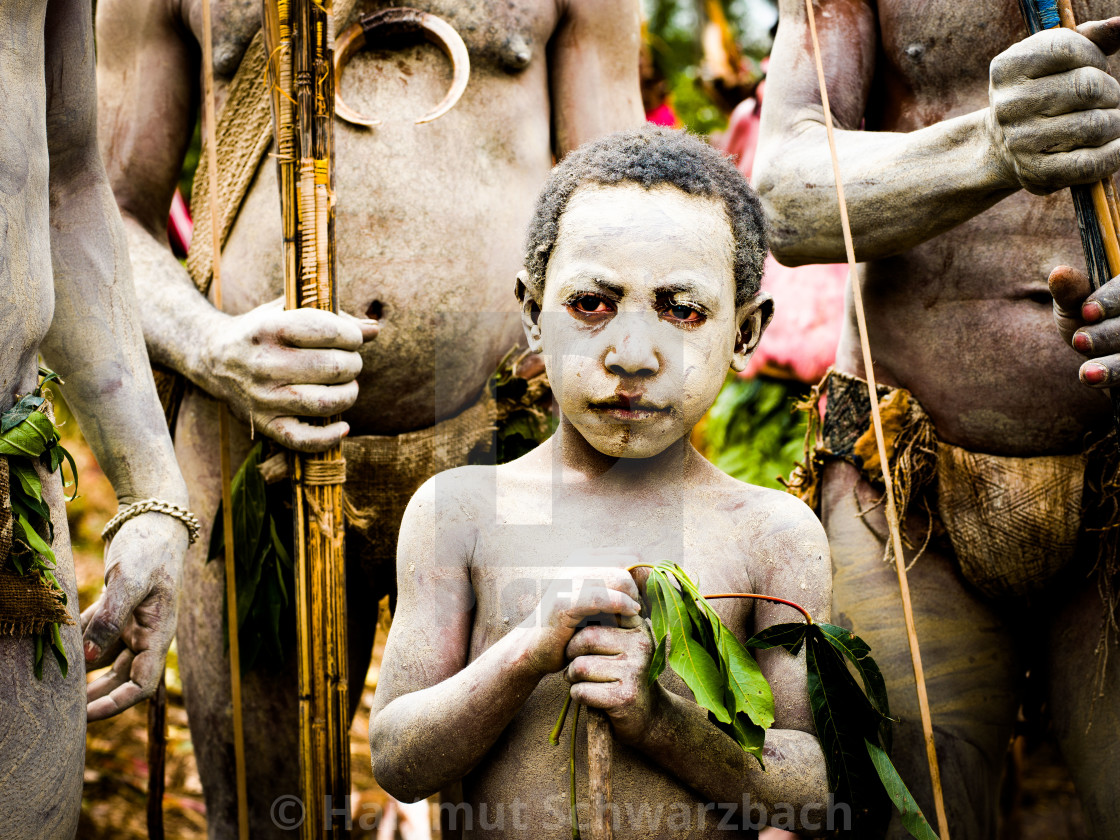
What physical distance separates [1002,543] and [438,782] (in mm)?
1266

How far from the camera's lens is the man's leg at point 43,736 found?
173cm

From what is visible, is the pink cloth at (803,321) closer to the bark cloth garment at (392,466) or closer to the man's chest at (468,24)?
the man's chest at (468,24)

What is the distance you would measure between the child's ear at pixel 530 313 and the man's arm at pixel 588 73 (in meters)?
0.94

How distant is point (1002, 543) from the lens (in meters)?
2.40

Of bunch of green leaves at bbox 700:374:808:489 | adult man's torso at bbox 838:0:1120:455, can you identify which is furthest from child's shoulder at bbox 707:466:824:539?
bunch of green leaves at bbox 700:374:808:489

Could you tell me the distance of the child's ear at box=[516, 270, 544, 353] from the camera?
2088mm

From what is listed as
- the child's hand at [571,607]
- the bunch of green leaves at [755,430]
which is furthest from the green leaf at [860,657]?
the bunch of green leaves at [755,430]

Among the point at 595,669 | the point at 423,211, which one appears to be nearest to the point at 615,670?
the point at 595,669

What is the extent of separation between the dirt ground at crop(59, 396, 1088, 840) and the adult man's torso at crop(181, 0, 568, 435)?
231 cm

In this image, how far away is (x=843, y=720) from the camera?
6.02 ft

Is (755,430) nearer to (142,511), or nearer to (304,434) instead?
(304,434)

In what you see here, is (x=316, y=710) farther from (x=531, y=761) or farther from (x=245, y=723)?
(x=531, y=761)

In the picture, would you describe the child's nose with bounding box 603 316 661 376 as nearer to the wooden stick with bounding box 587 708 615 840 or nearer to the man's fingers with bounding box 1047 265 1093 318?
the wooden stick with bounding box 587 708 615 840

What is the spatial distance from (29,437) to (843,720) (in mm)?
1325
